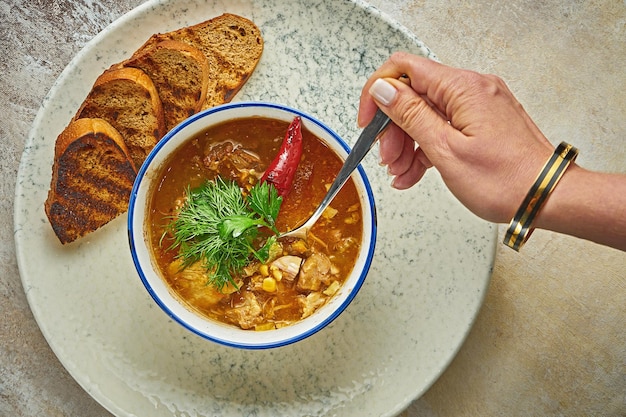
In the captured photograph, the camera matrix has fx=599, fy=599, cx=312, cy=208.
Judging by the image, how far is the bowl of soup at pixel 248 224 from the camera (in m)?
2.51

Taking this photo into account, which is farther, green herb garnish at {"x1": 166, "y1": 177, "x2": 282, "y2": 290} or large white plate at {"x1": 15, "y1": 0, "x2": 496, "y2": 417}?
large white plate at {"x1": 15, "y1": 0, "x2": 496, "y2": 417}

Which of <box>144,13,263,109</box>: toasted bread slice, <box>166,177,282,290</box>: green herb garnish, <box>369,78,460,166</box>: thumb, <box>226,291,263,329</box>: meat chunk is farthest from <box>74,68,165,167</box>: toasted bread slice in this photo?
<box>369,78,460,166</box>: thumb

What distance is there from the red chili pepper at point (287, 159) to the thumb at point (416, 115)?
391 mm

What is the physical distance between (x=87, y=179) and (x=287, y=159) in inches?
37.1

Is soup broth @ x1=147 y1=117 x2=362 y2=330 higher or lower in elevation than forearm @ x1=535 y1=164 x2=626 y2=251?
lower

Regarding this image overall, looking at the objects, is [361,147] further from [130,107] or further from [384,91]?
[130,107]

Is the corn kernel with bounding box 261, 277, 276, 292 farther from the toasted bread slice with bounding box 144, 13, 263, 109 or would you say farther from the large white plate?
Answer: the toasted bread slice with bounding box 144, 13, 263, 109

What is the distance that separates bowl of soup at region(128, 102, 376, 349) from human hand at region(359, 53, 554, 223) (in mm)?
375

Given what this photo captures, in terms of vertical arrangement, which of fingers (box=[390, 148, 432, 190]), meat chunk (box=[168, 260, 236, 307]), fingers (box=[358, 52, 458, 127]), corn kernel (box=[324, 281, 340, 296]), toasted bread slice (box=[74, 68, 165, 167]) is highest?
fingers (box=[358, 52, 458, 127])

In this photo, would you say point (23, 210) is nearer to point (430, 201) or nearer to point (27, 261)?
point (27, 261)

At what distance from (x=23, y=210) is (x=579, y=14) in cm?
296

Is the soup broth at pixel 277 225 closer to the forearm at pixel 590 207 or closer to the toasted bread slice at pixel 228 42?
the toasted bread slice at pixel 228 42

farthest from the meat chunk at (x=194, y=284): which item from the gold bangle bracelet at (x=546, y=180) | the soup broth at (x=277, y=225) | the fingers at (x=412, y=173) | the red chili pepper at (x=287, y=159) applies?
the gold bangle bracelet at (x=546, y=180)

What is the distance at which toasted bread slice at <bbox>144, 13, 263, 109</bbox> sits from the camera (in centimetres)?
277
